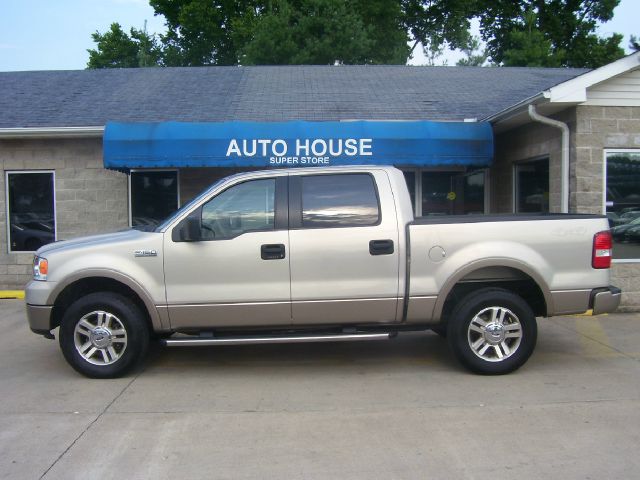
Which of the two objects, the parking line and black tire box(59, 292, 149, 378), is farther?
the parking line

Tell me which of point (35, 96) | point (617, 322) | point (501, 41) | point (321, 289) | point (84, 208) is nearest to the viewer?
point (321, 289)

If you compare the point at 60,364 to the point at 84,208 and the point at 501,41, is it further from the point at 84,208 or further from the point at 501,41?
the point at 501,41

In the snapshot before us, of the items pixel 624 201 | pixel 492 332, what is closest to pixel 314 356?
pixel 492 332

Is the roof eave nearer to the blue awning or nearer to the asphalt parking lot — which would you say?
the blue awning

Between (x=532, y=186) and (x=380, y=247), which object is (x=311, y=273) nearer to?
(x=380, y=247)

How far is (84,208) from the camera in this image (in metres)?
11.6

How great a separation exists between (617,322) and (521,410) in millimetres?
4186

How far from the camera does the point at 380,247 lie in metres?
6.02

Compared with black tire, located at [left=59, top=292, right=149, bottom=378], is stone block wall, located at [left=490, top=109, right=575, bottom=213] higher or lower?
higher

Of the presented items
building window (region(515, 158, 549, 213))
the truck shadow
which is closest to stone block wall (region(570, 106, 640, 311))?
building window (region(515, 158, 549, 213))

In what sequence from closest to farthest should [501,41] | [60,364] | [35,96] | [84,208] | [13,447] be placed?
[13,447]
[60,364]
[84,208]
[35,96]
[501,41]

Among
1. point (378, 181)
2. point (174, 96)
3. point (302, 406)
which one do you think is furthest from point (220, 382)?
point (174, 96)

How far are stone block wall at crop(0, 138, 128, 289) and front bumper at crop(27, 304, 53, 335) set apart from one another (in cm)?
559

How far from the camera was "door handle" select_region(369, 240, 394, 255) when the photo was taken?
237 inches
